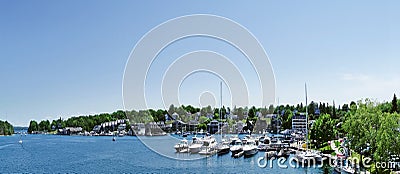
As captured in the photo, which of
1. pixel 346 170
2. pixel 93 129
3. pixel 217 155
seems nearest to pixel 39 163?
pixel 217 155

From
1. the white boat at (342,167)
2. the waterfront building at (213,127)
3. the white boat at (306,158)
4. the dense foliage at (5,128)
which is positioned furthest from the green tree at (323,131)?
the dense foliage at (5,128)

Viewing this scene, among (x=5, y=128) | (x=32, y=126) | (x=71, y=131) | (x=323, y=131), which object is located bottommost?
(x=71, y=131)

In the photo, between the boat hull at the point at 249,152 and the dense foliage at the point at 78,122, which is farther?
the dense foliage at the point at 78,122

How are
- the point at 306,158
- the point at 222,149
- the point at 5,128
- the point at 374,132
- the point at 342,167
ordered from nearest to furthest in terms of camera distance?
the point at 374,132 < the point at 342,167 < the point at 306,158 < the point at 222,149 < the point at 5,128

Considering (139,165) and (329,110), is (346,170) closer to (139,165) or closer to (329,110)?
(139,165)

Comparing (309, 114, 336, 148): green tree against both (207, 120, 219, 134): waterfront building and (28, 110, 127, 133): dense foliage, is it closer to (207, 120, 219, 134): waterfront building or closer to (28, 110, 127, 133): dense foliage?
(207, 120, 219, 134): waterfront building

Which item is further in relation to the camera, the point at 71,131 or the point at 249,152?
the point at 71,131

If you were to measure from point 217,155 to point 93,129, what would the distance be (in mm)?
84636

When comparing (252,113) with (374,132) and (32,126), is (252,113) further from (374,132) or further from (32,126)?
(32,126)

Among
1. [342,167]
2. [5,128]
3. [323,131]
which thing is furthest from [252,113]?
[5,128]

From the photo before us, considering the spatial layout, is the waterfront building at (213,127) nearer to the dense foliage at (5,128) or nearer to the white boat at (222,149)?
the white boat at (222,149)

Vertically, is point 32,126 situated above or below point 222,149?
below


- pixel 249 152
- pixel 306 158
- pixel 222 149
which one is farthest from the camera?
pixel 222 149

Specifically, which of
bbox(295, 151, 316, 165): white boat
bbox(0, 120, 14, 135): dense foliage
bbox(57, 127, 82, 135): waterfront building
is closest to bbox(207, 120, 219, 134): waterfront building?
bbox(295, 151, 316, 165): white boat
